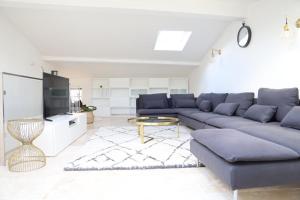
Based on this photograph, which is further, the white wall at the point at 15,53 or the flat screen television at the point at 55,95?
the white wall at the point at 15,53

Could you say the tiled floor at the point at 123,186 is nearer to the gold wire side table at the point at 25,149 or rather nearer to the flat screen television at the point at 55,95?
the gold wire side table at the point at 25,149

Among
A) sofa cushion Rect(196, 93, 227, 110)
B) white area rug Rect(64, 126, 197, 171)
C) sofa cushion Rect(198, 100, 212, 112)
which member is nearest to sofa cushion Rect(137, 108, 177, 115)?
sofa cushion Rect(198, 100, 212, 112)

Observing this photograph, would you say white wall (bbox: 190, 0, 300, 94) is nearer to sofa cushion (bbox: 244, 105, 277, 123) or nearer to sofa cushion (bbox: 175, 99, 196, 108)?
sofa cushion (bbox: 244, 105, 277, 123)

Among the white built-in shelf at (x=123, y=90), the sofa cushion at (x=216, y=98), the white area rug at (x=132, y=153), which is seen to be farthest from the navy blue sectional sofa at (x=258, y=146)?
the white built-in shelf at (x=123, y=90)

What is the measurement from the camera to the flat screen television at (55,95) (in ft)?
10.6

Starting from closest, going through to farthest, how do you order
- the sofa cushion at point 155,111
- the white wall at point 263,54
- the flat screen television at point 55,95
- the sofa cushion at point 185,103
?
the white wall at point 263,54 → the flat screen television at point 55,95 → the sofa cushion at point 155,111 → the sofa cushion at point 185,103

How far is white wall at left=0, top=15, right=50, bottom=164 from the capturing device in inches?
157

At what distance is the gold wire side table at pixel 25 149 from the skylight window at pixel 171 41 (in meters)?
3.96

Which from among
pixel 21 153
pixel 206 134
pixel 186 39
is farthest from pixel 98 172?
pixel 186 39

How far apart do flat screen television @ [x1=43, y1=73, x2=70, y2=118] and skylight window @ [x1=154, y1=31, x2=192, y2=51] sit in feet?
8.97

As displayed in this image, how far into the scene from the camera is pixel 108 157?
2.69m

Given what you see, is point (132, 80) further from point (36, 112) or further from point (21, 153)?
point (21, 153)

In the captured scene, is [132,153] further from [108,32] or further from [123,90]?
[123,90]

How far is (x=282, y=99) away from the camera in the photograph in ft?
9.29
